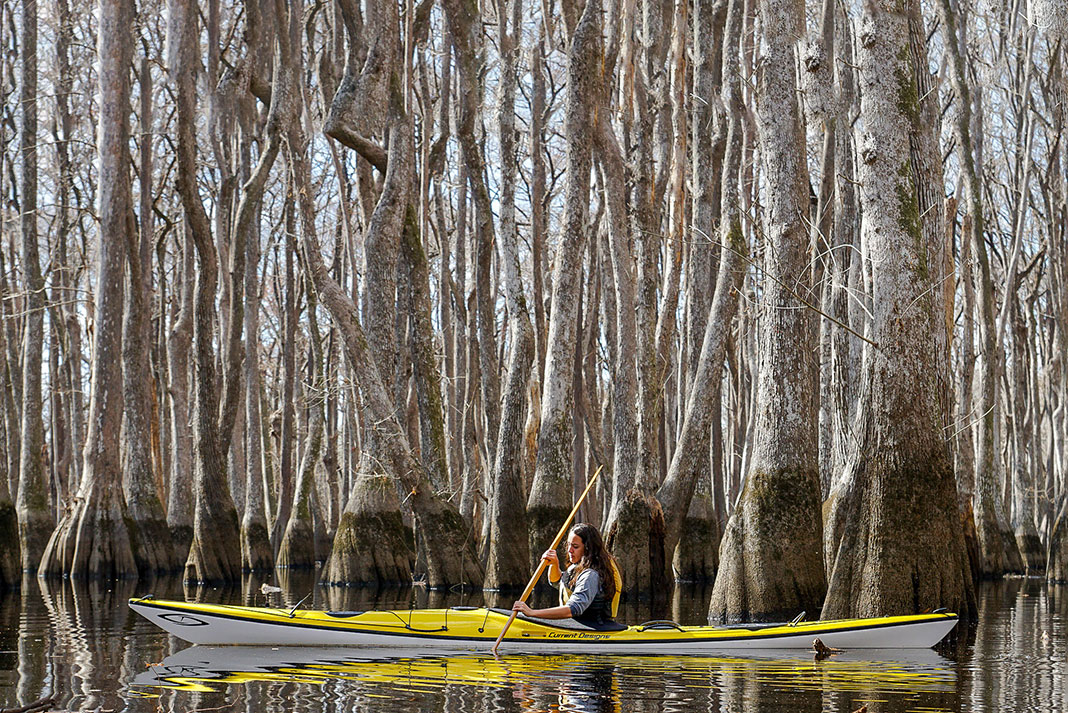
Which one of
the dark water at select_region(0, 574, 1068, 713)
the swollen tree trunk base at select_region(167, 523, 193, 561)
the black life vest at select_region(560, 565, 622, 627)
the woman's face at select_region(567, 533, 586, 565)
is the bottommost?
the dark water at select_region(0, 574, 1068, 713)

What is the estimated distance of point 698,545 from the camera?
58.4 feet

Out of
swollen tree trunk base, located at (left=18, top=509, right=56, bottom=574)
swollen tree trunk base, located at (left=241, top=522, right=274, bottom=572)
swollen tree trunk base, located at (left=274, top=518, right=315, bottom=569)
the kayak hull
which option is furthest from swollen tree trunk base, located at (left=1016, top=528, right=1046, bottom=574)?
swollen tree trunk base, located at (left=18, top=509, right=56, bottom=574)

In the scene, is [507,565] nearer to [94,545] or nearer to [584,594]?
[94,545]

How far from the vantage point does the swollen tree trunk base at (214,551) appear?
1651 centimetres

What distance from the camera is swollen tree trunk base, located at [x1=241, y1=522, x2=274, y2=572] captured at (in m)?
20.3

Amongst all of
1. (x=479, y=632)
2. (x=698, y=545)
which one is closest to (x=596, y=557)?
(x=479, y=632)

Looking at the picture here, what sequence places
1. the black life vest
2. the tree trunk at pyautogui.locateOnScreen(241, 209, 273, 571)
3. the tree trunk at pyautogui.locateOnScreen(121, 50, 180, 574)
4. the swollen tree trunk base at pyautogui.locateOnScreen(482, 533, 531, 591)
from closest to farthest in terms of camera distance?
the black life vest < the swollen tree trunk base at pyautogui.locateOnScreen(482, 533, 531, 591) < the tree trunk at pyautogui.locateOnScreen(121, 50, 180, 574) < the tree trunk at pyautogui.locateOnScreen(241, 209, 273, 571)

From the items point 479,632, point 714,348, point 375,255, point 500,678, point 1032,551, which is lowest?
point 500,678

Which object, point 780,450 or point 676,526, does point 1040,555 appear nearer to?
point 676,526

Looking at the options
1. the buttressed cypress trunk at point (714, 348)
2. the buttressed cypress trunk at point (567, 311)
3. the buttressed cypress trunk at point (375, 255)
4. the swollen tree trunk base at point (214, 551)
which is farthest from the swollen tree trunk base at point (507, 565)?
the swollen tree trunk base at point (214, 551)

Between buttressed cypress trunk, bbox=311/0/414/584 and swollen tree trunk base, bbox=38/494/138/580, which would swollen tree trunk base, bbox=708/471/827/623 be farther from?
swollen tree trunk base, bbox=38/494/138/580

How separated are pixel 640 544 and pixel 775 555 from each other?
3.88m

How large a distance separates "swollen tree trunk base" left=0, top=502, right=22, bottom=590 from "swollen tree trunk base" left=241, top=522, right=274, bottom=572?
17.3ft

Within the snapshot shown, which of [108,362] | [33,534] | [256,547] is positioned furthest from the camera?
[256,547]
